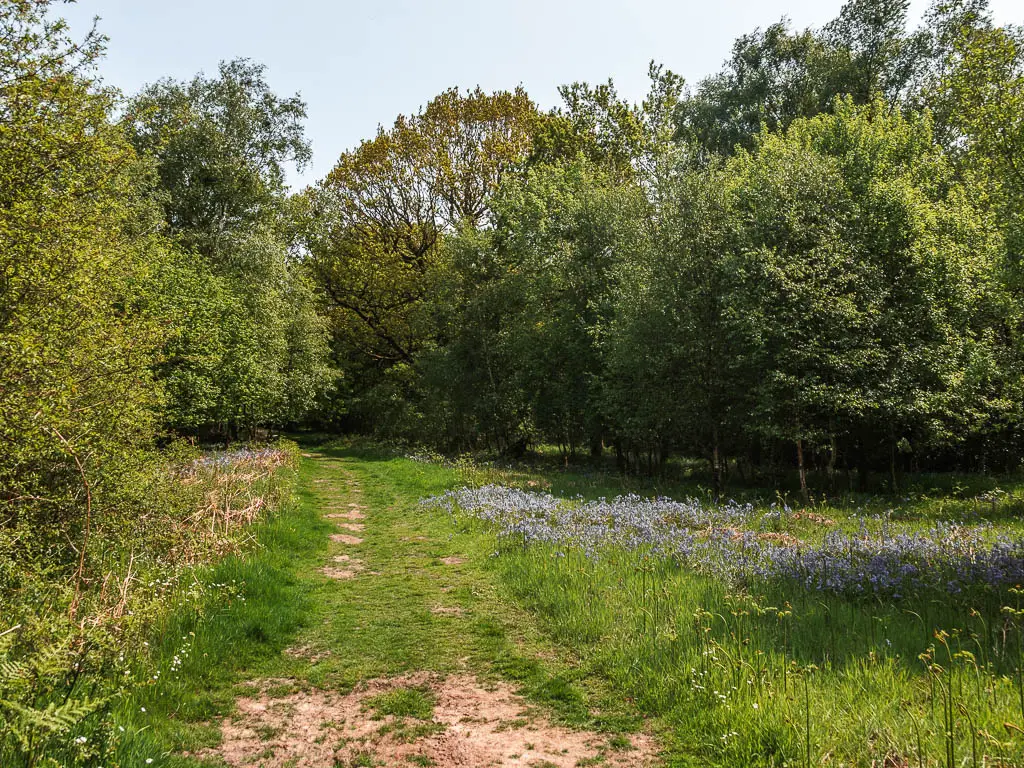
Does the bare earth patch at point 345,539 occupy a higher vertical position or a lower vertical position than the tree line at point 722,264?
lower

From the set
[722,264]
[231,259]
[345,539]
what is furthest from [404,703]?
[231,259]

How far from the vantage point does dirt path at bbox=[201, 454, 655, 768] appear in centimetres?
494

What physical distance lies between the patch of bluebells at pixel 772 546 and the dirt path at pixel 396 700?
9.77ft

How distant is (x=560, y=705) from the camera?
5762 millimetres

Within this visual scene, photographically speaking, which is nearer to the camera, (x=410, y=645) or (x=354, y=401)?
(x=410, y=645)

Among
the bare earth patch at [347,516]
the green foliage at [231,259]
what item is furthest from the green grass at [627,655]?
the green foliage at [231,259]

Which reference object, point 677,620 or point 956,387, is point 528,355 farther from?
point 677,620

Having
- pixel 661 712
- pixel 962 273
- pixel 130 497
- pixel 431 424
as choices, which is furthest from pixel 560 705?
pixel 431 424

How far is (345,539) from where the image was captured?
532 inches

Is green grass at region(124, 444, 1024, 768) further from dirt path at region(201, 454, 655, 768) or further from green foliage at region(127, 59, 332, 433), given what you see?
green foliage at region(127, 59, 332, 433)

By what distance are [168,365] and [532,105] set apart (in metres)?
27.3

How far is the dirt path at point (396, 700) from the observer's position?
494cm

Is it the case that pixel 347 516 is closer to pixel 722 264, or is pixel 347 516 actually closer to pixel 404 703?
pixel 404 703

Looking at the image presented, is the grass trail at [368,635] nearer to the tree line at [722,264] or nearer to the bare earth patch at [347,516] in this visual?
the bare earth patch at [347,516]
